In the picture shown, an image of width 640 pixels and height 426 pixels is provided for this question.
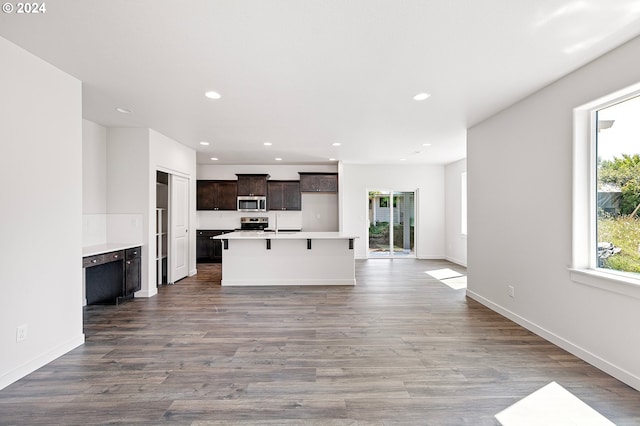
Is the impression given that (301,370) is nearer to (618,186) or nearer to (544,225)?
(544,225)

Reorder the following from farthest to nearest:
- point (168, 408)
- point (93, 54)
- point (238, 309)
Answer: point (238, 309) < point (93, 54) < point (168, 408)

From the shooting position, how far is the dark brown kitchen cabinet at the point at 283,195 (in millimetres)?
7855

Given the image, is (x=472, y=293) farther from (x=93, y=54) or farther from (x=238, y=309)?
(x=93, y=54)

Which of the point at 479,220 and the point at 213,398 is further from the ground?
the point at 479,220

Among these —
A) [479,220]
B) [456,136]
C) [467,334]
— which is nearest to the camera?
[467,334]

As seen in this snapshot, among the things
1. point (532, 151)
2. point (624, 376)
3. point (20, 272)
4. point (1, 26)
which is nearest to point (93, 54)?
point (1, 26)

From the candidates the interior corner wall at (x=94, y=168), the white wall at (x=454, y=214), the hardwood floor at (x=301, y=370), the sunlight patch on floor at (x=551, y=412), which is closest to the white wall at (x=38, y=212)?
the hardwood floor at (x=301, y=370)

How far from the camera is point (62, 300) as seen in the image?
270 centimetres

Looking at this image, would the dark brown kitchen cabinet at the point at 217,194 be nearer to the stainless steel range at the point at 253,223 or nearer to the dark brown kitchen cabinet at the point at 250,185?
the dark brown kitchen cabinet at the point at 250,185

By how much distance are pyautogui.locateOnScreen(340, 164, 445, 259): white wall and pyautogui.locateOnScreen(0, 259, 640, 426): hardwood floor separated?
4325 mm

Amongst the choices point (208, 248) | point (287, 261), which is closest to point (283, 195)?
point (208, 248)

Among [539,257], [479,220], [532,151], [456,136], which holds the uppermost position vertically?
[456,136]

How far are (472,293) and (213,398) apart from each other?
12.8 ft

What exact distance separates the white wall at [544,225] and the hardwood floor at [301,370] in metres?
0.22
